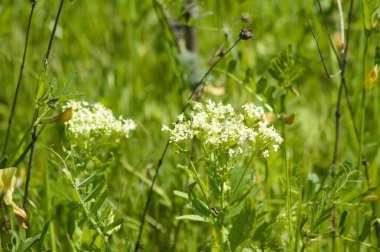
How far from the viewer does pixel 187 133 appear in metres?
1.50

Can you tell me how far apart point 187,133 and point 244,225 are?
25 centimetres

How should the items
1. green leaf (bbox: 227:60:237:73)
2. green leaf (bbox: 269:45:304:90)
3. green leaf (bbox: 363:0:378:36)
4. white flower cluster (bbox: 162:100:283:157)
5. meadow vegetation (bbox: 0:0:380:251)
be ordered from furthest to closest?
green leaf (bbox: 227:60:237:73) < green leaf (bbox: 269:45:304:90) < green leaf (bbox: 363:0:378:36) < meadow vegetation (bbox: 0:0:380:251) < white flower cluster (bbox: 162:100:283:157)

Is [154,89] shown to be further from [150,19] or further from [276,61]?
[276,61]

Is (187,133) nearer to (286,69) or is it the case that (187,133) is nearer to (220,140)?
(220,140)

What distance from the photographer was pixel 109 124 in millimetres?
1711

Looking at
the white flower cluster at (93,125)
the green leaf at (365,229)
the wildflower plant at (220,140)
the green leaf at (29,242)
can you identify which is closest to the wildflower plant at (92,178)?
the white flower cluster at (93,125)

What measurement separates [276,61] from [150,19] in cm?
200

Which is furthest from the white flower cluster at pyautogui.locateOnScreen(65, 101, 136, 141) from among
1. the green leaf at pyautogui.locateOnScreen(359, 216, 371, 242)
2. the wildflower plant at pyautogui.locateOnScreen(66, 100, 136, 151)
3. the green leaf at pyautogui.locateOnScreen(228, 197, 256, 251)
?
the green leaf at pyautogui.locateOnScreen(359, 216, 371, 242)

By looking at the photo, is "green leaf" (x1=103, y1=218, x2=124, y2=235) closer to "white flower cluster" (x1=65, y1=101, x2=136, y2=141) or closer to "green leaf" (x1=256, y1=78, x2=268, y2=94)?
"white flower cluster" (x1=65, y1=101, x2=136, y2=141)

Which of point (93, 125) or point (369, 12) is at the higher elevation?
point (369, 12)

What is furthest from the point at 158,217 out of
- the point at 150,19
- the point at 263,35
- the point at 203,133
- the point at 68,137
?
the point at 150,19

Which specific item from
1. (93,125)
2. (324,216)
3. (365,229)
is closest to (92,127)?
(93,125)

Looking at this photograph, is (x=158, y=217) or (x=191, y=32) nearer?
(x=158, y=217)

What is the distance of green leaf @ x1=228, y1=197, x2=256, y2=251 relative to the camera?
59.1 inches
